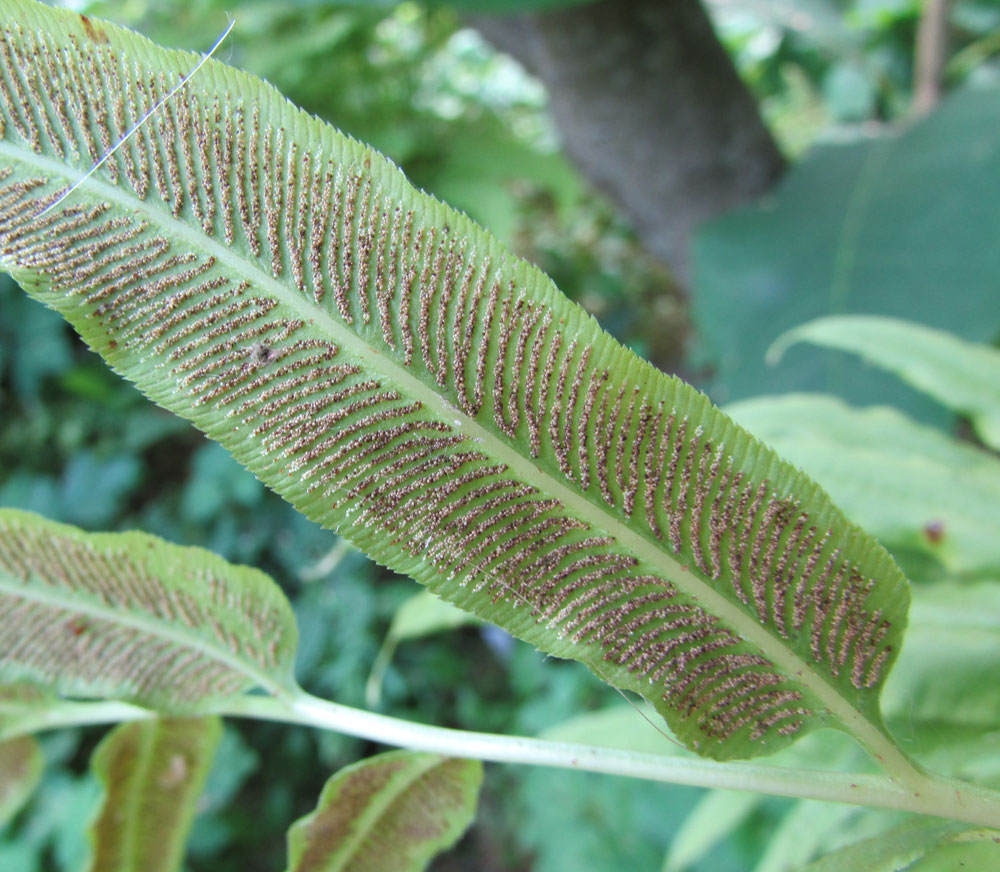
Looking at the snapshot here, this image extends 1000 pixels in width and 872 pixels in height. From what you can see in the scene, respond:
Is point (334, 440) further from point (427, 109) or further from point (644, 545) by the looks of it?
point (427, 109)

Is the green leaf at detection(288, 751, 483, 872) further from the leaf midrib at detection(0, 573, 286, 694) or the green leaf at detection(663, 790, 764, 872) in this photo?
the green leaf at detection(663, 790, 764, 872)

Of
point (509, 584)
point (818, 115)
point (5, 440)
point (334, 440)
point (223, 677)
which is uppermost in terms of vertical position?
point (334, 440)

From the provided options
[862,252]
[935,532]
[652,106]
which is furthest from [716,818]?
[652,106]

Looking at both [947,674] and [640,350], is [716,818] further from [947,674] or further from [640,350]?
[640,350]

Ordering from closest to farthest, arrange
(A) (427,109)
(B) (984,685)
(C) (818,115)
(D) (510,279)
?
(D) (510,279) → (B) (984,685) → (A) (427,109) → (C) (818,115)

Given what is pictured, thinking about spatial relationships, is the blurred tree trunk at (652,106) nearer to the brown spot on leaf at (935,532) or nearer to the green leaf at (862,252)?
the green leaf at (862,252)

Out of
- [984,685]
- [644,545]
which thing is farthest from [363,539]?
[984,685]

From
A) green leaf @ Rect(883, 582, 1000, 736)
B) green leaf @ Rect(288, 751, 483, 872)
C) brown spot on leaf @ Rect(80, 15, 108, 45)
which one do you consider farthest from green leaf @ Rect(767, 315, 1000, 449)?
brown spot on leaf @ Rect(80, 15, 108, 45)
